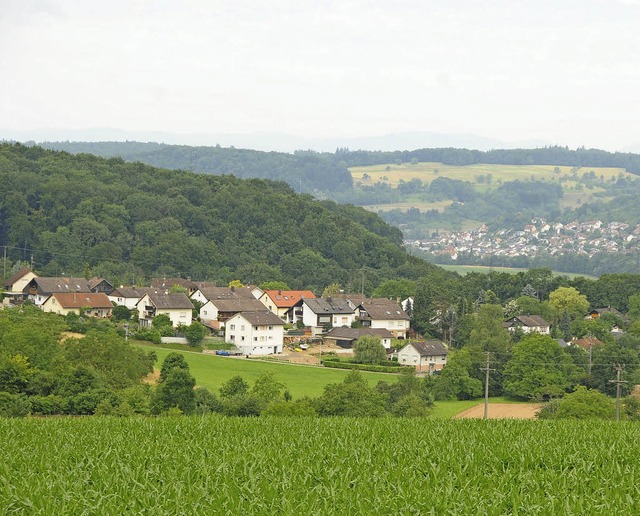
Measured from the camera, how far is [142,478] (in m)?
9.60

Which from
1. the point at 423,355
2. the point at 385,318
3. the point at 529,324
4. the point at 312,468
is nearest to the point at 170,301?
the point at 385,318

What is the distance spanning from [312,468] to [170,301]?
56.1 meters

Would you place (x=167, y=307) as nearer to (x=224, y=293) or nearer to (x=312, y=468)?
(x=224, y=293)

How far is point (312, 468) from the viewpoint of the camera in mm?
10094

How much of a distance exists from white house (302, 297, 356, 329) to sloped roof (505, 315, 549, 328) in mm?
12208

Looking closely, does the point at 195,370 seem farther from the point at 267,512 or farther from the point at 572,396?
the point at 267,512

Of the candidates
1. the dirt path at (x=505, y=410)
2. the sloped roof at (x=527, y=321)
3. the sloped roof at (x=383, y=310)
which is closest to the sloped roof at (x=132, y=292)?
the sloped roof at (x=383, y=310)

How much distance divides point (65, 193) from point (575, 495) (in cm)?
9579

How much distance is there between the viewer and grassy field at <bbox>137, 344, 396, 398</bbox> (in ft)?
141

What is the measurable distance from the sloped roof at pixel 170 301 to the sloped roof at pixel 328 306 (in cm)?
979

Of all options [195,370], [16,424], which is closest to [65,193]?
[195,370]

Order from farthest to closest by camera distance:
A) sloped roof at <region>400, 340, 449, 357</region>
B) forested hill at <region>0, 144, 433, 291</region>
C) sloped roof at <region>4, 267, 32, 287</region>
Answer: forested hill at <region>0, 144, 433, 291</region>, sloped roof at <region>4, 267, 32, 287</region>, sloped roof at <region>400, 340, 449, 357</region>

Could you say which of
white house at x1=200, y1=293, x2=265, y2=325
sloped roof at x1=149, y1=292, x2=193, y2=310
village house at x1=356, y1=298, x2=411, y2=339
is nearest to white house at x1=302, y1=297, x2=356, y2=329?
village house at x1=356, y1=298, x2=411, y2=339

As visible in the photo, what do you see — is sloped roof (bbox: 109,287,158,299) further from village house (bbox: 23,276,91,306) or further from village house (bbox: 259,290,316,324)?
village house (bbox: 259,290,316,324)
